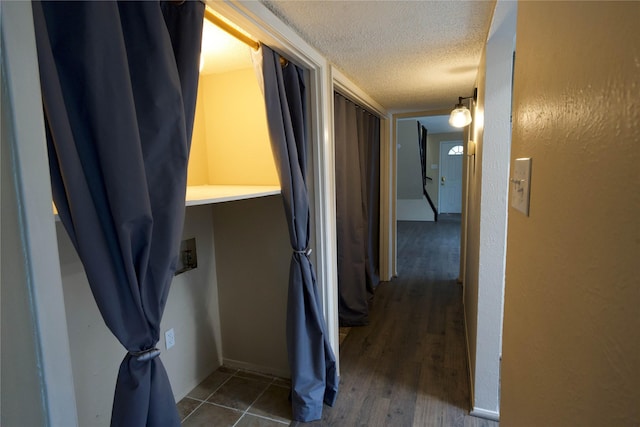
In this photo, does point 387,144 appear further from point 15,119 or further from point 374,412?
point 15,119

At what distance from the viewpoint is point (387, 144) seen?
13.2 ft

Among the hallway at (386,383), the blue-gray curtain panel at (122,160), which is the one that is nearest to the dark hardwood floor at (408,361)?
the hallway at (386,383)

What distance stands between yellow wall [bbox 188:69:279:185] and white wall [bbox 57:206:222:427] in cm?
30

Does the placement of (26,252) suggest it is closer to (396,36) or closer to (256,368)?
(396,36)

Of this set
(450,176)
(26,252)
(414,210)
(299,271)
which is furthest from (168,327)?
(450,176)

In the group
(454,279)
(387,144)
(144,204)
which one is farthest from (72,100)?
(454,279)

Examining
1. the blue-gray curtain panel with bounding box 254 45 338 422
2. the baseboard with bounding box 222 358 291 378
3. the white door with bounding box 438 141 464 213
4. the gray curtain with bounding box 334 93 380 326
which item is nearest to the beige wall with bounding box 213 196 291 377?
the baseboard with bounding box 222 358 291 378

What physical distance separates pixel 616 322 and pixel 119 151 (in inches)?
39.3

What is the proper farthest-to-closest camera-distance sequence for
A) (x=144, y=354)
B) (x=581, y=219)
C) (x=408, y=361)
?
(x=408, y=361)
(x=144, y=354)
(x=581, y=219)

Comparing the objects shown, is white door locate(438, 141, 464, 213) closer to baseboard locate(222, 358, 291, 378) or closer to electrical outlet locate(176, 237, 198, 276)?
baseboard locate(222, 358, 291, 378)

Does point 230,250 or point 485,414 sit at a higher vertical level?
point 230,250

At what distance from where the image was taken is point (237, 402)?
210 cm

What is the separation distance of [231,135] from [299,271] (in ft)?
3.42

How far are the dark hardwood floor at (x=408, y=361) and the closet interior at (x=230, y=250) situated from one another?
0.55 m
